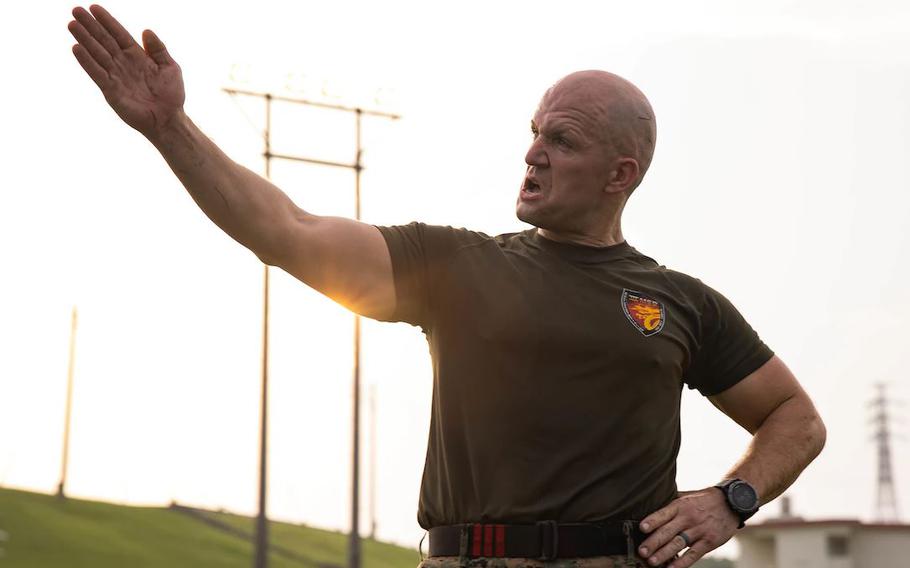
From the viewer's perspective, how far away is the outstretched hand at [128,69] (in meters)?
3.87

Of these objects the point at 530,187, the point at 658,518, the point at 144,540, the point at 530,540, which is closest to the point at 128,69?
the point at 530,187

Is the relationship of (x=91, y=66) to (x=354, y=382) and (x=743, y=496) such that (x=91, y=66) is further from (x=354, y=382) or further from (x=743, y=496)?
(x=354, y=382)

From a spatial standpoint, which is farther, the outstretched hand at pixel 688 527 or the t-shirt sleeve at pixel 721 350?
the t-shirt sleeve at pixel 721 350

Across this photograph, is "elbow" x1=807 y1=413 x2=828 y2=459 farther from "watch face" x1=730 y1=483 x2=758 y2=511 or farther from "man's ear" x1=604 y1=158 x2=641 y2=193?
"man's ear" x1=604 y1=158 x2=641 y2=193

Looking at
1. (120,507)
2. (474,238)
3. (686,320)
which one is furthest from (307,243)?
(120,507)

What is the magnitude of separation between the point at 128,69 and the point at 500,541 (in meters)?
1.69

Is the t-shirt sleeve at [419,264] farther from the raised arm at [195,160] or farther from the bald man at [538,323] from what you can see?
the raised arm at [195,160]

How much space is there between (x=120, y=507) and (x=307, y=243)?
60406 mm

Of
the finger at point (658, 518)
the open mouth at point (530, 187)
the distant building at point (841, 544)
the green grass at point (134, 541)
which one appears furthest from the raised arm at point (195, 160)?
the green grass at point (134, 541)

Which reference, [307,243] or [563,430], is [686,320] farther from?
[307,243]

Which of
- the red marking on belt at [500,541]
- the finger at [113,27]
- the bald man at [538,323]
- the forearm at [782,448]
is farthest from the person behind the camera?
the forearm at [782,448]

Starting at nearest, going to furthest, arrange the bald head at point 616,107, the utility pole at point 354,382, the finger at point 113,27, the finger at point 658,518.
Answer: the finger at point 113,27, the finger at point 658,518, the bald head at point 616,107, the utility pole at point 354,382

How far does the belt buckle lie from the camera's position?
4.34 m

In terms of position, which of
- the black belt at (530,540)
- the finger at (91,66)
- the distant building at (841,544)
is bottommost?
the distant building at (841,544)
